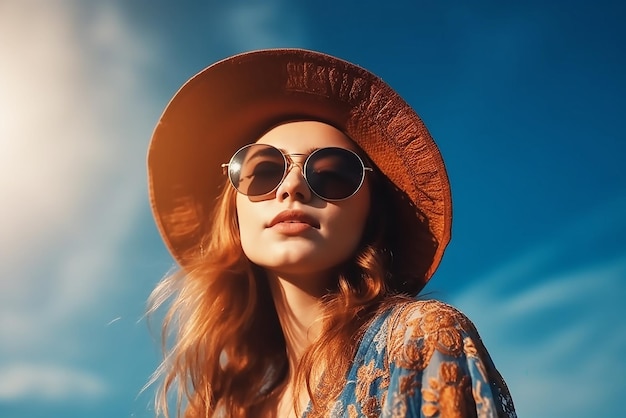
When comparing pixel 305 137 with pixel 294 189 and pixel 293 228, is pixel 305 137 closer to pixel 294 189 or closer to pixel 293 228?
pixel 294 189

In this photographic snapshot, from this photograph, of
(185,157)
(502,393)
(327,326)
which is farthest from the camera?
(185,157)

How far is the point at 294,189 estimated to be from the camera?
2.57 meters

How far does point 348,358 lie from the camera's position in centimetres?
230

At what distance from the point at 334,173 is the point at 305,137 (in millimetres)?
228

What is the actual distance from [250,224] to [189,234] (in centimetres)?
65

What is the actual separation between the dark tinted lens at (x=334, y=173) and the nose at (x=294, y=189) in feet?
0.09

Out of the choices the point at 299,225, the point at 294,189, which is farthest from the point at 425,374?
the point at 294,189

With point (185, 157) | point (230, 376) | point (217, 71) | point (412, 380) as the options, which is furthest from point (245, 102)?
point (412, 380)

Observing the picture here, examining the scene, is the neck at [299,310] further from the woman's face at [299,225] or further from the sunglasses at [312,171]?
the sunglasses at [312,171]

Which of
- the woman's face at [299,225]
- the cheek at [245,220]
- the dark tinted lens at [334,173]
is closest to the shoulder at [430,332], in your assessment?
the woman's face at [299,225]

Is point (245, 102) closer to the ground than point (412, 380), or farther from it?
farther from it

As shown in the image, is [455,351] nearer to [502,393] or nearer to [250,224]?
[502,393]

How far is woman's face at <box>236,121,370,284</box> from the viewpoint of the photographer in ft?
8.31

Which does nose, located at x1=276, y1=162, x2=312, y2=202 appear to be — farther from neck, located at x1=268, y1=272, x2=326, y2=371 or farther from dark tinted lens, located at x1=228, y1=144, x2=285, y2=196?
neck, located at x1=268, y1=272, x2=326, y2=371
